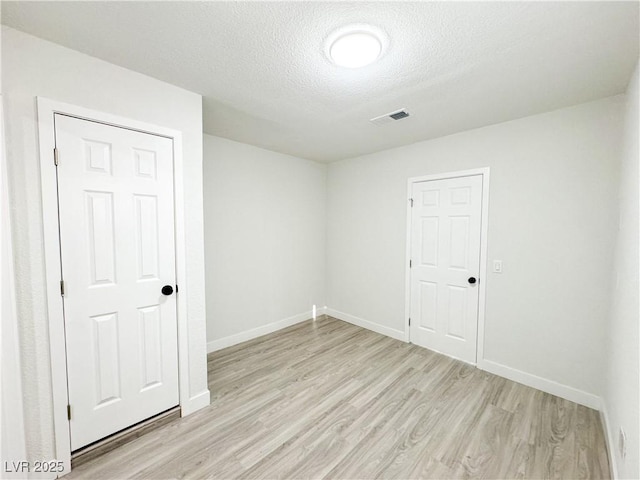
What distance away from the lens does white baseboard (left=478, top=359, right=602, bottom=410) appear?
7.12ft

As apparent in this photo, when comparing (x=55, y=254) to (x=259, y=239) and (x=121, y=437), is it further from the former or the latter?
(x=259, y=239)

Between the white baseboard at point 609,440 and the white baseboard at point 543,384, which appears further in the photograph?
the white baseboard at point 543,384

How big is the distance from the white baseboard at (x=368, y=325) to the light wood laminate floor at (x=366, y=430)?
2.03ft

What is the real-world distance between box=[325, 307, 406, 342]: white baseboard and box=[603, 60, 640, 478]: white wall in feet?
6.17

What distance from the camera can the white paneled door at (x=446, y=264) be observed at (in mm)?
2822

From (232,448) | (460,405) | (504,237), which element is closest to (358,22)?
(504,237)

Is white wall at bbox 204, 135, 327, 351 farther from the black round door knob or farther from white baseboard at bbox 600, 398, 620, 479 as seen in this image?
white baseboard at bbox 600, 398, 620, 479

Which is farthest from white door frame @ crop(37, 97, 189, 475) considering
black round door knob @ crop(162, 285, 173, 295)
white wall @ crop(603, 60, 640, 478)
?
white wall @ crop(603, 60, 640, 478)

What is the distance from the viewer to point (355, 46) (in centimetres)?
145

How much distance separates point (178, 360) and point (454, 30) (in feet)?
9.04

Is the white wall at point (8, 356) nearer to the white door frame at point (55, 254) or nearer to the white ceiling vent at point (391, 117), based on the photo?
the white door frame at point (55, 254)

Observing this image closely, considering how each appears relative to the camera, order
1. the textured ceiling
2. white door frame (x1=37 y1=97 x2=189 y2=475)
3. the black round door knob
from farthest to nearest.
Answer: the black round door knob < white door frame (x1=37 y1=97 x2=189 y2=475) < the textured ceiling

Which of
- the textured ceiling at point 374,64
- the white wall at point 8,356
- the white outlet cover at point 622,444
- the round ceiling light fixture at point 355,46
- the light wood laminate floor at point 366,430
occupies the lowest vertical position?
the light wood laminate floor at point 366,430

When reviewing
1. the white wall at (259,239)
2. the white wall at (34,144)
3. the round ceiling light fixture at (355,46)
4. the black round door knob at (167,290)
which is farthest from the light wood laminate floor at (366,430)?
the round ceiling light fixture at (355,46)
